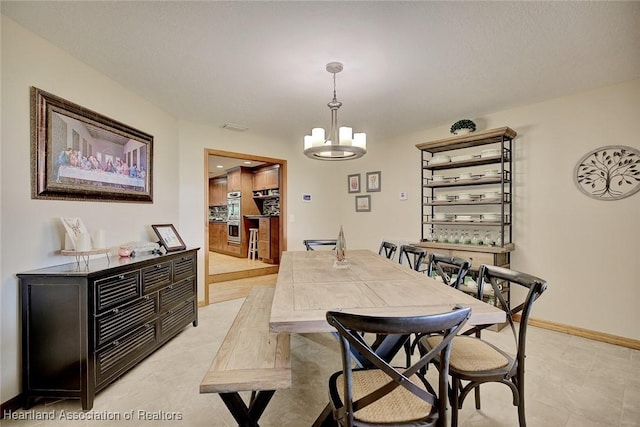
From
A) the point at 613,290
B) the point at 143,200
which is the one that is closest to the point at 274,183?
the point at 143,200

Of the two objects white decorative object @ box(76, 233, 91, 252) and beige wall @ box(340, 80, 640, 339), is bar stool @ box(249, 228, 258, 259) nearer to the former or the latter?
white decorative object @ box(76, 233, 91, 252)

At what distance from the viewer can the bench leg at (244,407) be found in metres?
1.39

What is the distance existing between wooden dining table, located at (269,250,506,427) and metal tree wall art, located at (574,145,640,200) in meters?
2.29

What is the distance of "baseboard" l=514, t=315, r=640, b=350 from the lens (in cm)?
275

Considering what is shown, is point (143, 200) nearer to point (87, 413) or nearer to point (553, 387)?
point (87, 413)

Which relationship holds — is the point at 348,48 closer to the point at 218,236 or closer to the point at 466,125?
the point at 466,125

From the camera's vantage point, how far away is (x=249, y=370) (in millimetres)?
1450

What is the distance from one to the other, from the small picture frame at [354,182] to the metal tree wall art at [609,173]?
118 inches

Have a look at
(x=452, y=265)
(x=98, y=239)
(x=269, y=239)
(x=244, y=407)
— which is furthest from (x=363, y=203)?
(x=244, y=407)

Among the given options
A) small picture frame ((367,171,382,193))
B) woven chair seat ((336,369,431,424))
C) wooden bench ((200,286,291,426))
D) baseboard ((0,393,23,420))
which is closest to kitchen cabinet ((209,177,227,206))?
small picture frame ((367,171,382,193))

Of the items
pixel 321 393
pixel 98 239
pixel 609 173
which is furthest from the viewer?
pixel 609 173

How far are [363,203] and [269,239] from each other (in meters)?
2.43

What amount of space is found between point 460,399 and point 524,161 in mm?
2897

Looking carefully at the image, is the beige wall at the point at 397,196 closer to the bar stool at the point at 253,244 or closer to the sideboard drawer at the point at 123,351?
the sideboard drawer at the point at 123,351
